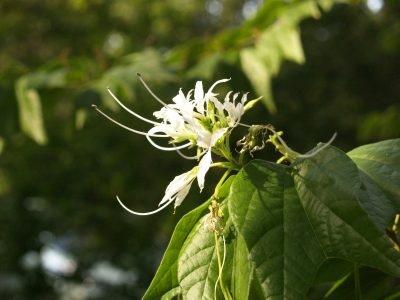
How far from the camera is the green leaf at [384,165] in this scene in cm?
42

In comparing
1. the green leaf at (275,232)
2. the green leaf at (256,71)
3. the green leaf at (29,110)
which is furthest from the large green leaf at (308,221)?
the green leaf at (29,110)

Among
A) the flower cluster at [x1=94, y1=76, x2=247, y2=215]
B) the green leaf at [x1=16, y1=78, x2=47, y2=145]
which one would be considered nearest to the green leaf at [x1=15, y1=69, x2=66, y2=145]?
the green leaf at [x1=16, y1=78, x2=47, y2=145]

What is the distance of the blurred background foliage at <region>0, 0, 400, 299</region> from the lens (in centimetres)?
140

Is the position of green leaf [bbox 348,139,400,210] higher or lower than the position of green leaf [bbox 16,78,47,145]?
lower

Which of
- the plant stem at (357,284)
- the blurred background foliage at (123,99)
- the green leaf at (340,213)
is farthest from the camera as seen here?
the blurred background foliage at (123,99)

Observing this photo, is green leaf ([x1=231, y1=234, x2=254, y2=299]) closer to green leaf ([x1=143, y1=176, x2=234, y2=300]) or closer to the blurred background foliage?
green leaf ([x1=143, y1=176, x2=234, y2=300])

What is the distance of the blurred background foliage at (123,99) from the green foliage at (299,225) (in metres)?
0.86

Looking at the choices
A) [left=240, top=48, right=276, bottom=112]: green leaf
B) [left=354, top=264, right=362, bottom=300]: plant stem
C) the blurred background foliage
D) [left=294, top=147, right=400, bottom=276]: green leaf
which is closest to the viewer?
[left=294, top=147, right=400, bottom=276]: green leaf

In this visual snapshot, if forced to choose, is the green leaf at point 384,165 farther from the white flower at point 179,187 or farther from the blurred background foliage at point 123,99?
the blurred background foliage at point 123,99

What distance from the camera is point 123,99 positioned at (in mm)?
1511

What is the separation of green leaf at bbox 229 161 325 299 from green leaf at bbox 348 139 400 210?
0.06 metres

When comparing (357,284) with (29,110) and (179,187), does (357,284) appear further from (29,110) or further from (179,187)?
(29,110)

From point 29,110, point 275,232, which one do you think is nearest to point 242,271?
point 275,232

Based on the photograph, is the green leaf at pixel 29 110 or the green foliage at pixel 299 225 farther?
the green leaf at pixel 29 110
